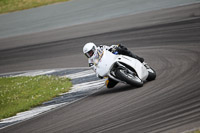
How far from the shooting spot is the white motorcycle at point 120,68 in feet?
34.1

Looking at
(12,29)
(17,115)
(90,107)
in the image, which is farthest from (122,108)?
(12,29)

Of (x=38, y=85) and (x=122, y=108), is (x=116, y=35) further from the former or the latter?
(x=122, y=108)

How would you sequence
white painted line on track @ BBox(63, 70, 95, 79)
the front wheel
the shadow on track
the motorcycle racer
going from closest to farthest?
the front wheel, the motorcycle racer, the shadow on track, white painted line on track @ BBox(63, 70, 95, 79)

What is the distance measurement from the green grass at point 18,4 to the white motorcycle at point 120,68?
2216cm

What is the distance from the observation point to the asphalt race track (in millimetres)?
7758

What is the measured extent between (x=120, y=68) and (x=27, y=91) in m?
4.59

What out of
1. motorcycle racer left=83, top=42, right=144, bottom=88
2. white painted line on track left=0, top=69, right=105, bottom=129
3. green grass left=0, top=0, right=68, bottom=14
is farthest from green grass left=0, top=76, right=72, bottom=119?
green grass left=0, top=0, right=68, bottom=14

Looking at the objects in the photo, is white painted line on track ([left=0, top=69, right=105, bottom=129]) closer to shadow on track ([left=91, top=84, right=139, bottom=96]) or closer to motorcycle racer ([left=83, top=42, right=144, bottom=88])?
shadow on track ([left=91, top=84, right=139, bottom=96])

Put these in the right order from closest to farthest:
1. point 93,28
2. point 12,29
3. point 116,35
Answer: point 116,35, point 93,28, point 12,29

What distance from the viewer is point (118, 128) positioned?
7750 mm

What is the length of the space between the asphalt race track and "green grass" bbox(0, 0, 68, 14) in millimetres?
13035

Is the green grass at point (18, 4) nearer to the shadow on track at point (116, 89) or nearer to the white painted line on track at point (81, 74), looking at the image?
the white painted line on track at point (81, 74)

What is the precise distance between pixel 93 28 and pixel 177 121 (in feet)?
51.1

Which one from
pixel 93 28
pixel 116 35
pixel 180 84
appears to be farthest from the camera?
pixel 93 28
